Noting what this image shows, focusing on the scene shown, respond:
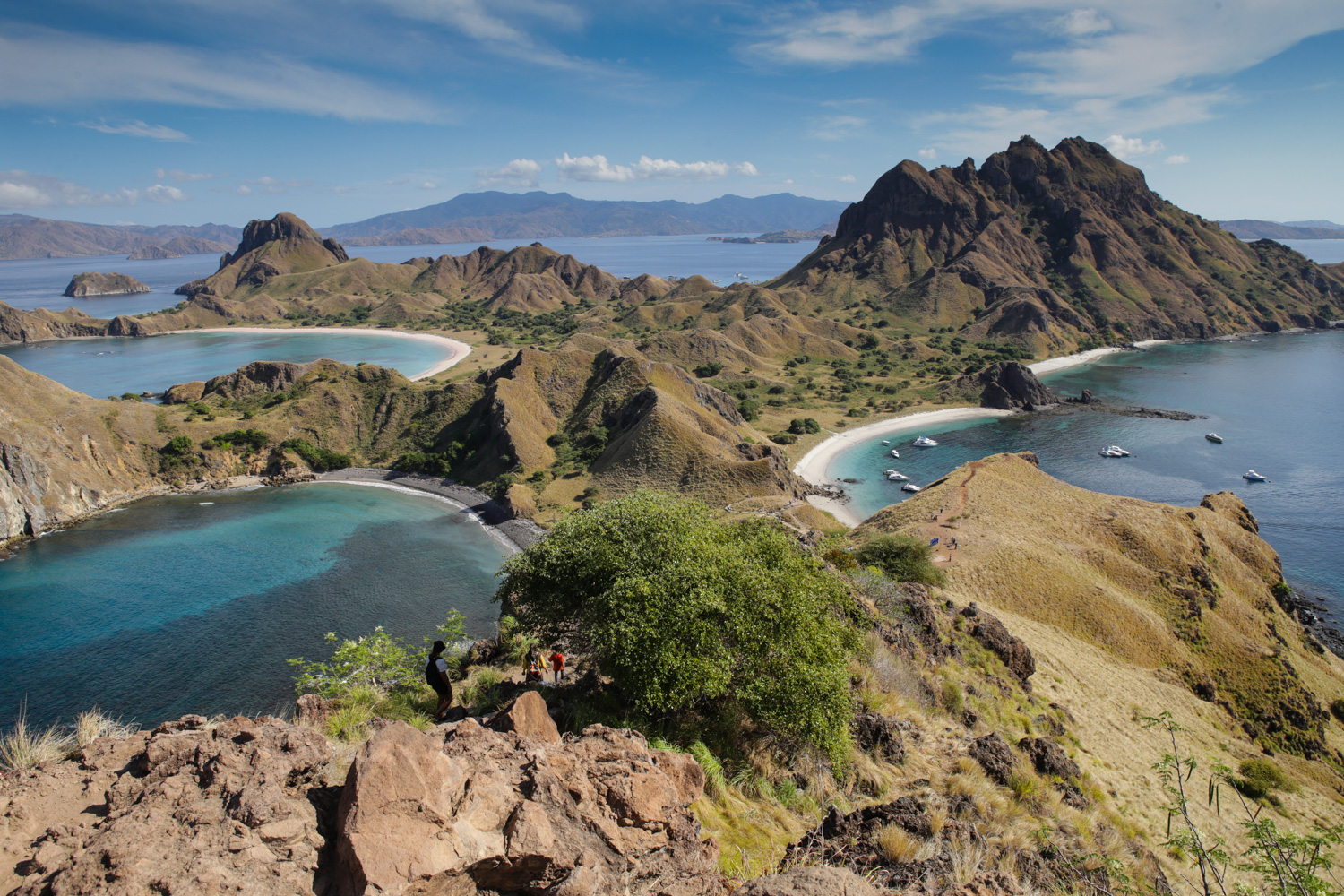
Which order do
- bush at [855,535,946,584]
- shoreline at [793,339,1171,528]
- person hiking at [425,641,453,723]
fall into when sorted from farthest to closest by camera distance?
shoreline at [793,339,1171,528] < bush at [855,535,946,584] < person hiking at [425,641,453,723]

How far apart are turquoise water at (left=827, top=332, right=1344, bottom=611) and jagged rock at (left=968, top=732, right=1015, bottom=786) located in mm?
51482

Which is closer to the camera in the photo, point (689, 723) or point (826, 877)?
point (826, 877)

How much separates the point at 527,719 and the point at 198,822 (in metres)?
6.05

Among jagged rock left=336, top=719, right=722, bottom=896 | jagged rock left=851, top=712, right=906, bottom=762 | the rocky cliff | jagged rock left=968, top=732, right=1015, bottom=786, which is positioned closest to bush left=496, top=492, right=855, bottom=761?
jagged rock left=851, top=712, right=906, bottom=762

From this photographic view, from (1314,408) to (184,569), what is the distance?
16171 centimetres

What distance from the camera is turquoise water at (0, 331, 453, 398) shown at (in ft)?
458

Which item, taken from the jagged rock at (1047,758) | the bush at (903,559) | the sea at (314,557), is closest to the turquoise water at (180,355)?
the sea at (314,557)

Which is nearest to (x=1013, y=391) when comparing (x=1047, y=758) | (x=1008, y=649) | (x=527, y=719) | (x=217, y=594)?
(x=1008, y=649)

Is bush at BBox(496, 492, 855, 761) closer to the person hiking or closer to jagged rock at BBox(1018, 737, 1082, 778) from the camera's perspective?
the person hiking

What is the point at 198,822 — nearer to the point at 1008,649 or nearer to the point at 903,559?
the point at 1008,649

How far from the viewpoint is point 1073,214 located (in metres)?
197

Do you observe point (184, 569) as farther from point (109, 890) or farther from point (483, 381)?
point (109, 890)

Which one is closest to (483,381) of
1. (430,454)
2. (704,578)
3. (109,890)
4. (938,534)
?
(430,454)

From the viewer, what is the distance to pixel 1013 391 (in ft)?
367
